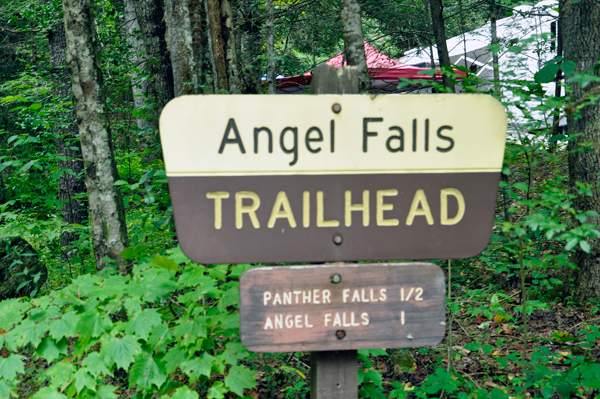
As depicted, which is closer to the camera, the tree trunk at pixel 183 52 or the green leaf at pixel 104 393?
the green leaf at pixel 104 393

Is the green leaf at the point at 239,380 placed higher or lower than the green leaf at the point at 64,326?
lower

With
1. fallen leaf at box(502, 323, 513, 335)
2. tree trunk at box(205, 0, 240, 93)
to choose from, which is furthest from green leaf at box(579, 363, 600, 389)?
tree trunk at box(205, 0, 240, 93)

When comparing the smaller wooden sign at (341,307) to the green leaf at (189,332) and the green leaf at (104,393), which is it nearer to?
the green leaf at (189,332)

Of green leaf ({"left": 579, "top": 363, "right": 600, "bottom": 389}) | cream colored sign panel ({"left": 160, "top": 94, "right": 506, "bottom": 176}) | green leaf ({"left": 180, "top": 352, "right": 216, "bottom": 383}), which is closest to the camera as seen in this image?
cream colored sign panel ({"left": 160, "top": 94, "right": 506, "bottom": 176})

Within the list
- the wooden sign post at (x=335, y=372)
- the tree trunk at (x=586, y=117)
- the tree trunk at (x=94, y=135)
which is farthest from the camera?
the tree trunk at (x=586, y=117)

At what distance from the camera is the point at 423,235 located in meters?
1.37

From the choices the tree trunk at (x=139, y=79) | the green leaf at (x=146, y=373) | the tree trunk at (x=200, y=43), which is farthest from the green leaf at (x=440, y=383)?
the tree trunk at (x=139, y=79)

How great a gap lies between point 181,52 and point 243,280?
13.8ft

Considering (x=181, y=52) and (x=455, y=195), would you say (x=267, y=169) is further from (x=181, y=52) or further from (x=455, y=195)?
(x=181, y=52)

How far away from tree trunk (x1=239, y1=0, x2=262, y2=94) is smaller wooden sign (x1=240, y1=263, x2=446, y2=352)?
4046 millimetres

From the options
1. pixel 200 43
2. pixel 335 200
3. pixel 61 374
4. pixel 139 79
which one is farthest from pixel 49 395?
pixel 139 79

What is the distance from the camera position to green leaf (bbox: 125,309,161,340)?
1.92m

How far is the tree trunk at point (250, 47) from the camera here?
537 centimetres

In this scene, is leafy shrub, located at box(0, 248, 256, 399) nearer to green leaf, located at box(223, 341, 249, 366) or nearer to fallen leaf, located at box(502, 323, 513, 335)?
green leaf, located at box(223, 341, 249, 366)
